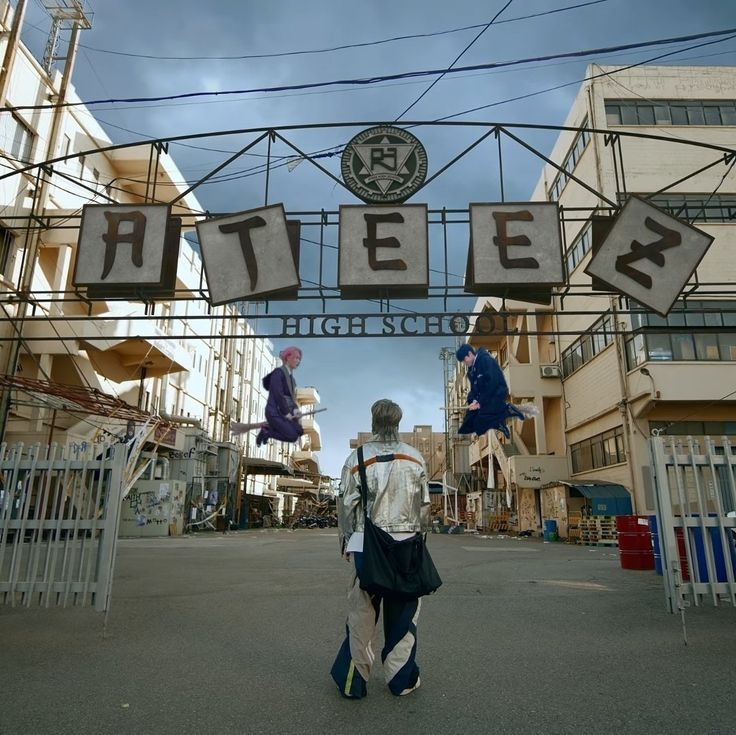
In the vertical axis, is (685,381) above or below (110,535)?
above

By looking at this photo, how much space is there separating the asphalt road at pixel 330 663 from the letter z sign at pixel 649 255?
3.65 metres

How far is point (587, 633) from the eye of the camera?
16.9ft

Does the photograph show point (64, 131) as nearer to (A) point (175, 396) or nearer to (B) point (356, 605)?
(A) point (175, 396)

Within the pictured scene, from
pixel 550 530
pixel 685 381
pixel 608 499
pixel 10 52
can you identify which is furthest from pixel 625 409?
pixel 10 52

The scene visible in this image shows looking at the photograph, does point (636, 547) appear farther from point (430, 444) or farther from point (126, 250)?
point (430, 444)

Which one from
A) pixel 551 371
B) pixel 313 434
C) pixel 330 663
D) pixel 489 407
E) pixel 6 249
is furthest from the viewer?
pixel 313 434

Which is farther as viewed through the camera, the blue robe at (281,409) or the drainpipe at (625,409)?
the drainpipe at (625,409)

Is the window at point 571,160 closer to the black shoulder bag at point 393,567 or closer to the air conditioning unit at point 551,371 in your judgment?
the air conditioning unit at point 551,371

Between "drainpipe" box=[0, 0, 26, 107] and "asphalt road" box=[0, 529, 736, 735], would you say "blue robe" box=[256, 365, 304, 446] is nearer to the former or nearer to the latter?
→ "asphalt road" box=[0, 529, 736, 735]

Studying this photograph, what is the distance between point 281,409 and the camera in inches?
455

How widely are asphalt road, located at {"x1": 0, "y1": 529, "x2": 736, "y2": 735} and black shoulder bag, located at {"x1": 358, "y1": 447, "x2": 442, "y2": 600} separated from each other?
2.07ft

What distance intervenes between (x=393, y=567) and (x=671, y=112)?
2796cm

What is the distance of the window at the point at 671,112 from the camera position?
2497cm

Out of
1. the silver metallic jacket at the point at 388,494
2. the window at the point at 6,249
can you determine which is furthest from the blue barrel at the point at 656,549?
the window at the point at 6,249
